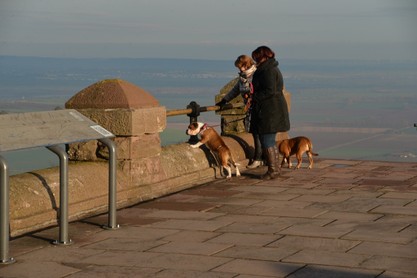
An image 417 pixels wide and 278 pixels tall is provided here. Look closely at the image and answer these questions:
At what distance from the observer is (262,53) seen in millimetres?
13984

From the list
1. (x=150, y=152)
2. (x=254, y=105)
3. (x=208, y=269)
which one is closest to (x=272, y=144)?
(x=254, y=105)

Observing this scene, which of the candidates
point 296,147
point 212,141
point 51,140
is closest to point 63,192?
point 51,140

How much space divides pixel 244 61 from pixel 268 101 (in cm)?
89

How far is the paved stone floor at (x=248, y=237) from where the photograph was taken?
8.81 metres

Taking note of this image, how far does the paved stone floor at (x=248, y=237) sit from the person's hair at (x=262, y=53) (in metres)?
1.49

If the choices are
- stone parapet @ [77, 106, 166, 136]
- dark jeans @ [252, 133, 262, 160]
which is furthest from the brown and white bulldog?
stone parapet @ [77, 106, 166, 136]

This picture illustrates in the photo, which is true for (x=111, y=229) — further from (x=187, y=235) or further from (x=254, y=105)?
(x=254, y=105)

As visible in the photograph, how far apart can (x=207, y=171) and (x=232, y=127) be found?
2440 millimetres

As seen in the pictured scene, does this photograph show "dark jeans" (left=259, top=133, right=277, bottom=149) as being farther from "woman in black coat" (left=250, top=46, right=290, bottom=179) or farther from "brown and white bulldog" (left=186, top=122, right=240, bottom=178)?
"brown and white bulldog" (left=186, top=122, right=240, bottom=178)

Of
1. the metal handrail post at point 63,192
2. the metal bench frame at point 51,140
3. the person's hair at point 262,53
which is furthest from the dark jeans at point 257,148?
the metal handrail post at point 63,192

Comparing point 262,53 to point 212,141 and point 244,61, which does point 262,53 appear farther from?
point 212,141

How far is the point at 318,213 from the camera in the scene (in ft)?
37.7

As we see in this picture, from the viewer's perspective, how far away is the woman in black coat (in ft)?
46.0

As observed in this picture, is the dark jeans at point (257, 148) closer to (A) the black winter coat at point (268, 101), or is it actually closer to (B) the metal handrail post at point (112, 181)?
(A) the black winter coat at point (268, 101)
